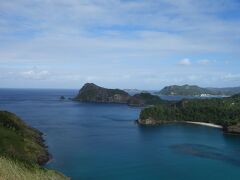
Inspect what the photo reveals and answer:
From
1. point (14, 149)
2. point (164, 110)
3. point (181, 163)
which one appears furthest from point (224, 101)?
point (14, 149)

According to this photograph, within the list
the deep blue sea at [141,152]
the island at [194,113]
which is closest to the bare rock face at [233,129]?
the deep blue sea at [141,152]

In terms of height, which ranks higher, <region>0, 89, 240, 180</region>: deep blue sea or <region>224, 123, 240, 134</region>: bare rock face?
<region>224, 123, 240, 134</region>: bare rock face

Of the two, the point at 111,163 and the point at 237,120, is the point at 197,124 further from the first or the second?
the point at 111,163

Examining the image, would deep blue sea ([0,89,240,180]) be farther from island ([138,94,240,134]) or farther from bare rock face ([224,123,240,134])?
island ([138,94,240,134])

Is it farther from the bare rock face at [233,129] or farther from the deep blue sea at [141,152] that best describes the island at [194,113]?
the deep blue sea at [141,152]

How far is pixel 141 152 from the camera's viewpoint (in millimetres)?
83125

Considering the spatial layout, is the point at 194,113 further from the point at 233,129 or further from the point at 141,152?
the point at 141,152

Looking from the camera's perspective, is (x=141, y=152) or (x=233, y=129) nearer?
(x=141, y=152)

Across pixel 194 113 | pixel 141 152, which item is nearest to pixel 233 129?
pixel 194 113

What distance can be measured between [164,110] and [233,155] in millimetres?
63230

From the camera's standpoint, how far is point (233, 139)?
103 metres

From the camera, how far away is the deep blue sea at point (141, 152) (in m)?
65.2

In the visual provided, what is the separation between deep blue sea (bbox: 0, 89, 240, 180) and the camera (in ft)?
214

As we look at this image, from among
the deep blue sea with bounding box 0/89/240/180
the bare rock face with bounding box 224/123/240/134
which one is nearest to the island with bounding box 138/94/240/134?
the bare rock face with bounding box 224/123/240/134
